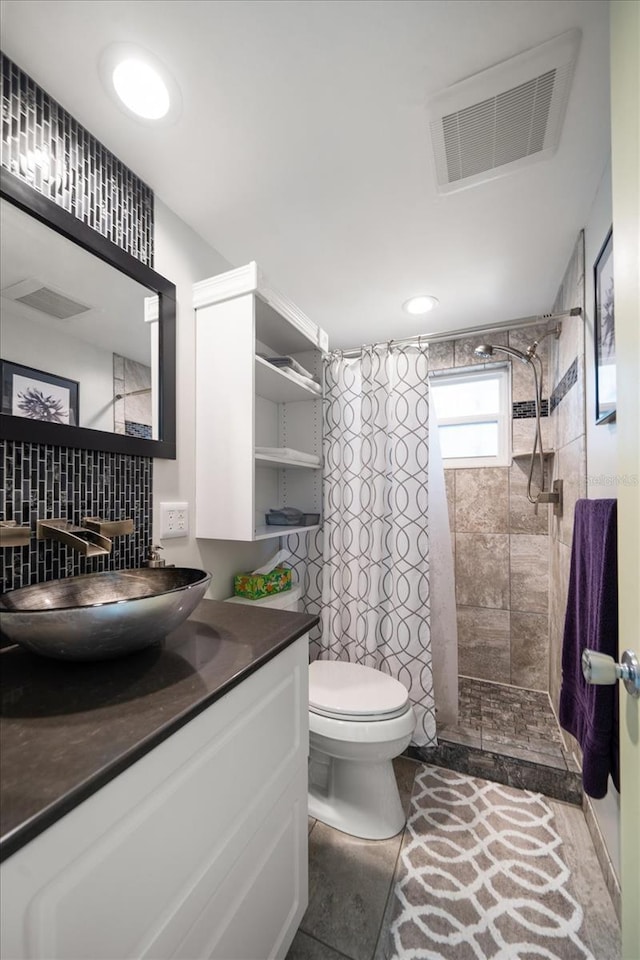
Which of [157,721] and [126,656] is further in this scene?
[126,656]

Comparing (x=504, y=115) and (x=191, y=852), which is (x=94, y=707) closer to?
(x=191, y=852)

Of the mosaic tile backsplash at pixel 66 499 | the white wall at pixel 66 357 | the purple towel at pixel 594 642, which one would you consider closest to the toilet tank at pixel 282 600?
the mosaic tile backsplash at pixel 66 499

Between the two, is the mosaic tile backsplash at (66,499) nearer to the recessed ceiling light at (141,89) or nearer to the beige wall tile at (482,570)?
the recessed ceiling light at (141,89)

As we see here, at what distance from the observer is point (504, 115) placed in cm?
106

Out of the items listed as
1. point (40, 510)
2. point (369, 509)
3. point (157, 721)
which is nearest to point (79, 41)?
point (40, 510)

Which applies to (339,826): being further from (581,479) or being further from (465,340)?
(465,340)

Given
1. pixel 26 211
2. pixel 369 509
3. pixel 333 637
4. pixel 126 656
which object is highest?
pixel 26 211

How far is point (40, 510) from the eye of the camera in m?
0.98

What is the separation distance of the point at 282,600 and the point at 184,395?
0.99 m

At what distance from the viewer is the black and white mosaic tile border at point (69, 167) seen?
950 mm

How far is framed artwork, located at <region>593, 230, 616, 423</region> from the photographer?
1171 millimetres

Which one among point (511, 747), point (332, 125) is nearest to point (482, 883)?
point (511, 747)

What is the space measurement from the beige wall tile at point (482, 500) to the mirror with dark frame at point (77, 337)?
74.4 inches

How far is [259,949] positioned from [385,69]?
205cm
